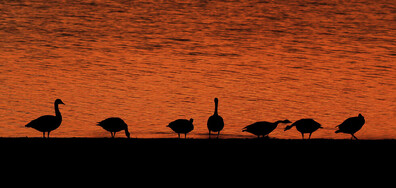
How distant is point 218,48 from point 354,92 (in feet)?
37.3

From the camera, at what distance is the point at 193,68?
33000 millimetres

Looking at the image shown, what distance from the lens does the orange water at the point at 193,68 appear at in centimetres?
2520

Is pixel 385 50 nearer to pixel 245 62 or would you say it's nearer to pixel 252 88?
pixel 245 62

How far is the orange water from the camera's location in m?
25.2

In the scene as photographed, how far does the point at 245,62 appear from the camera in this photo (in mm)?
34781
